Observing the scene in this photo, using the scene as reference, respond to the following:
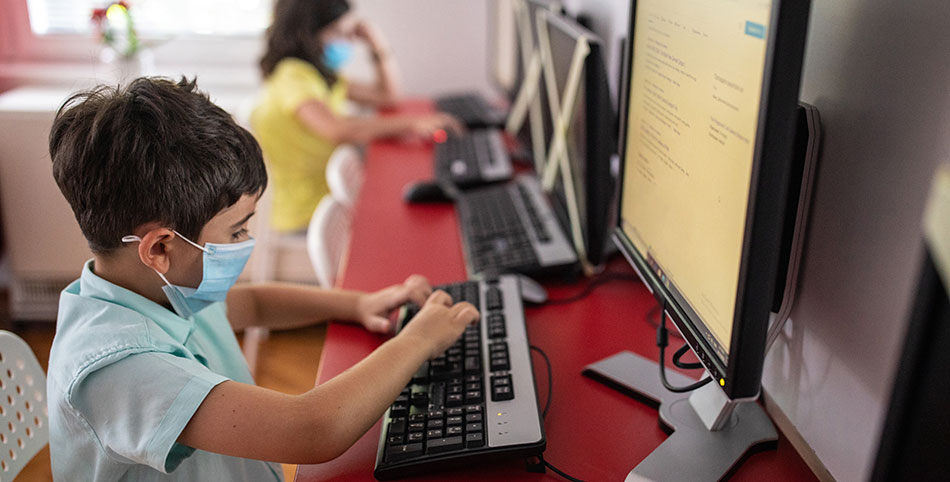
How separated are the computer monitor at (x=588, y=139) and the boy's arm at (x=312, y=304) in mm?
270

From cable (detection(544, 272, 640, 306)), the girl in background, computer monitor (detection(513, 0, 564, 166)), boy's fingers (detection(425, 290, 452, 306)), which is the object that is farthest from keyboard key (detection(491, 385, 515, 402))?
the girl in background

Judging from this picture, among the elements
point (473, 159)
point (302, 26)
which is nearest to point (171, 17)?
point (302, 26)

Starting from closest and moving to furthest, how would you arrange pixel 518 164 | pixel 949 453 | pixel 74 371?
pixel 949 453 → pixel 74 371 → pixel 518 164

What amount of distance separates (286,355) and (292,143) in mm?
650

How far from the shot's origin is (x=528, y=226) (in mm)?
1337

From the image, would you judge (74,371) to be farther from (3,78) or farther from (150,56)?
(3,78)

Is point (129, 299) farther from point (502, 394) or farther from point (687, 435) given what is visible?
point (687, 435)

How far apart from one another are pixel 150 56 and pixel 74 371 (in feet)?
7.49

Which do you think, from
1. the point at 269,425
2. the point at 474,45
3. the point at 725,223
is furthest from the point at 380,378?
the point at 474,45

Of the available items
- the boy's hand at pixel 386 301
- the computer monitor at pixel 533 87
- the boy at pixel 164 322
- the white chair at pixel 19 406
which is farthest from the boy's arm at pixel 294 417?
the computer monitor at pixel 533 87

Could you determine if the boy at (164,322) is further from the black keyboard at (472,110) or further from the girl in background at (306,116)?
the black keyboard at (472,110)

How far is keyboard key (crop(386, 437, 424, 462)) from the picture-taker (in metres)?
0.73

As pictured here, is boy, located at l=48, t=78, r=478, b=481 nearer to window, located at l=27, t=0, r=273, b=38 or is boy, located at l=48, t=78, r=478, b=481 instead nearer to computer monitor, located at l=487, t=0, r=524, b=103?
computer monitor, located at l=487, t=0, r=524, b=103

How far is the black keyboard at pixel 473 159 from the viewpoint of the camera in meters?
1.74
